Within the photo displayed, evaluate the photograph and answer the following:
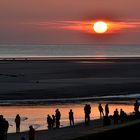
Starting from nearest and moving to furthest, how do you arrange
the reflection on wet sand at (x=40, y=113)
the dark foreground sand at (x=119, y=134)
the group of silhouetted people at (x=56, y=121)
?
1. the dark foreground sand at (x=119, y=134)
2. the group of silhouetted people at (x=56, y=121)
3. the reflection on wet sand at (x=40, y=113)

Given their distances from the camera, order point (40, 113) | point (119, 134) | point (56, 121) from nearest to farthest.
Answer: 1. point (119, 134)
2. point (56, 121)
3. point (40, 113)

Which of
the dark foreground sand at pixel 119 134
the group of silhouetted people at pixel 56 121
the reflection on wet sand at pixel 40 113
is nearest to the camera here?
the dark foreground sand at pixel 119 134

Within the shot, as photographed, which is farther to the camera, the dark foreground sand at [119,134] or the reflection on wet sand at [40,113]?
the reflection on wet sand at [40,113]

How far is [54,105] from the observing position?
4659 centimetres

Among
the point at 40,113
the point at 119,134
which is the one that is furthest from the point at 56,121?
the point at 119,134

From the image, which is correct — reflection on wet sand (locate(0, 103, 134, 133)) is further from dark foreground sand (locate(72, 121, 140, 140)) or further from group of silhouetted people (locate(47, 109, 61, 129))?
dark foreground sand (locate(72, 121, 140, 140))

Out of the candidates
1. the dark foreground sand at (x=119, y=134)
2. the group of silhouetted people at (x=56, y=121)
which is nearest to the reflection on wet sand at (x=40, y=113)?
the group of silhouetted people at (x=56, y=121)

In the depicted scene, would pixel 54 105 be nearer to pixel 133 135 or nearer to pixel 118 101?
pixel 118 101

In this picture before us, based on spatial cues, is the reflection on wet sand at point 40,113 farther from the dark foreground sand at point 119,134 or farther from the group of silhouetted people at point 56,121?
the dark foreground sand at point 119,134

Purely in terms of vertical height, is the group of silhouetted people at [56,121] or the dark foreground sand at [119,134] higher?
the group of silhouetted people at [56,121]

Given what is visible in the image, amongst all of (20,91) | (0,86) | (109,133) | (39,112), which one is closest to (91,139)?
(109,133)

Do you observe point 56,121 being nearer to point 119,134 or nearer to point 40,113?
point 40,113

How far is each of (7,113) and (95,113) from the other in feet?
22.2

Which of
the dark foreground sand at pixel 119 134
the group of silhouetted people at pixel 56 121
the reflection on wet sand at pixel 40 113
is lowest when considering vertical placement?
the dark foreground sand at pixel 119 134
